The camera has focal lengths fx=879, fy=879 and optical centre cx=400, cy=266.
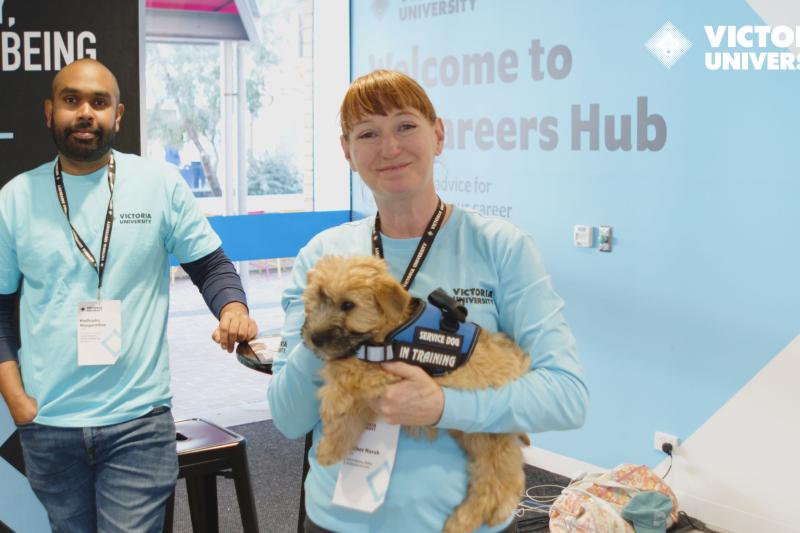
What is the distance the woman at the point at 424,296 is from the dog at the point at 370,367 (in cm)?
3

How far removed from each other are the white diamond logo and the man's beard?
3.04 metres

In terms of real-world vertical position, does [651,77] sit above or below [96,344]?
above

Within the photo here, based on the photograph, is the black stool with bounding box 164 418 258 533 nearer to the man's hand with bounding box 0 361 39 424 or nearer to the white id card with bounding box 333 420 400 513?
the man's hand with bounding box 0 361 39 424

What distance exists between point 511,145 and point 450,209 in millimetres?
3678

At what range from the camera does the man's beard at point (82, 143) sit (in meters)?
2.61

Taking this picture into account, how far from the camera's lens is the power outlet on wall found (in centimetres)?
467

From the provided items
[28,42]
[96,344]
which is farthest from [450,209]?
[28,42]

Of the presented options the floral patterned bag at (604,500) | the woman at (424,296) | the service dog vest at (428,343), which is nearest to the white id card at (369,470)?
the woman at (424,296)

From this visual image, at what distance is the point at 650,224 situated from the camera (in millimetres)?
4691

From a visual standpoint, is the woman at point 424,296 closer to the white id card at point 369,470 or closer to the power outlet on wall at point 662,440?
the white id card at point 369,470

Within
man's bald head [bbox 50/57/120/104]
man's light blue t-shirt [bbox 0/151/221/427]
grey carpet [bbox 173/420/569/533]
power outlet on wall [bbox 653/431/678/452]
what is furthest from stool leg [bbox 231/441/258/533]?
power outlet on wall [bbox 653/431/678/452]

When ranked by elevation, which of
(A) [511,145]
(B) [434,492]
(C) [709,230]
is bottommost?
(B) [434,492]

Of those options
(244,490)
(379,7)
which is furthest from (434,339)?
(379,7)

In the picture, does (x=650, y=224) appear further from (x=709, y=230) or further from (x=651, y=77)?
(x=651, y=77)
